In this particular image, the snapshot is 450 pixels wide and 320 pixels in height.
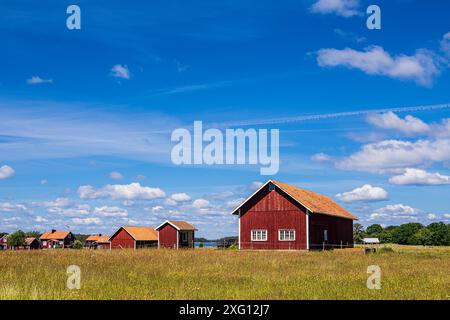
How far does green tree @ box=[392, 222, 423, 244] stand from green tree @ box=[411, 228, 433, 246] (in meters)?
1.47

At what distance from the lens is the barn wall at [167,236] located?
67.0 m

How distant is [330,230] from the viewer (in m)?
51.0

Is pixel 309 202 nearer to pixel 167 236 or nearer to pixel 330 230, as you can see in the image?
pixel 330 230

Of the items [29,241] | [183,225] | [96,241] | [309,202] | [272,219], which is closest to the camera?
[272,219]

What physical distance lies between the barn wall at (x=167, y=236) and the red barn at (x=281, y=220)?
2027 cm

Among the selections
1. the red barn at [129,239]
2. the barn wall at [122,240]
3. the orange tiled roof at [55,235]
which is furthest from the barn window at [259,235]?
the orange tiled roof at [55,235]

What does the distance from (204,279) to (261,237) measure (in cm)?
3110

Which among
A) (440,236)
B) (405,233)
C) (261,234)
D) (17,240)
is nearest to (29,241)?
(17,240)

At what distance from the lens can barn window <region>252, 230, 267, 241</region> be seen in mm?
47456

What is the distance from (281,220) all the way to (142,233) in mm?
37090

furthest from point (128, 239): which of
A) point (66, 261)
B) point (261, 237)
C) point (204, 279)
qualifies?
point (204, 279)

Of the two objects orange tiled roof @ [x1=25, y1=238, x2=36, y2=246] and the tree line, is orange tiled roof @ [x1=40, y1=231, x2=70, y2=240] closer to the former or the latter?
orange tiled roof @ [x1=25, y1=238, x2=36, y2=246]
